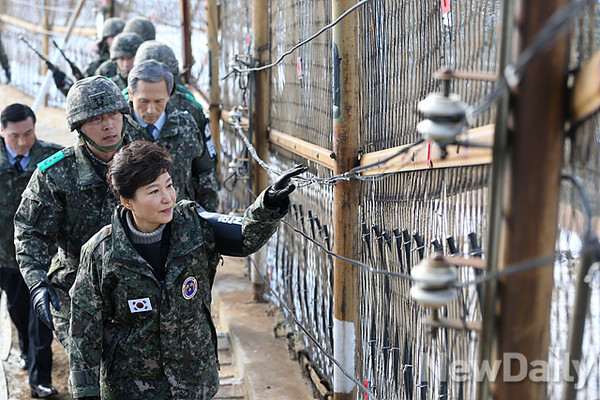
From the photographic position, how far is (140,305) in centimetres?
297

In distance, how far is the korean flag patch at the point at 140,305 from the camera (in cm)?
296

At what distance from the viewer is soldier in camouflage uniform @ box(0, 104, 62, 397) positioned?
498 centimetres

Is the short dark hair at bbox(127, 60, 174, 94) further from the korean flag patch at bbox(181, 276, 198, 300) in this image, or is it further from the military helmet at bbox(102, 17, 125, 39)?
the military helmet at bbox(102, 17, 125, 39)

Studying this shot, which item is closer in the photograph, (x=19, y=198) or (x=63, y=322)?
(x=63, y=322)

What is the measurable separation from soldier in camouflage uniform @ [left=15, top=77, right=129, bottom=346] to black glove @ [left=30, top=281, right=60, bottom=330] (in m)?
0.02

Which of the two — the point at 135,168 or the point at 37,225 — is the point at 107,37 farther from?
the point at 135,168

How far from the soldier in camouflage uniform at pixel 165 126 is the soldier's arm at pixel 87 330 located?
1717mm

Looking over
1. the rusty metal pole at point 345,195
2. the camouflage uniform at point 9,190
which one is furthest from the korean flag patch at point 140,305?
the camouflage uniform at point 9,190

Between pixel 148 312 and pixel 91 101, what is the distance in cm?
133

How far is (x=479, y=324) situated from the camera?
5.70 ft

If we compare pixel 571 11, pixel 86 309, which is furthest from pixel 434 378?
pixel 571 11

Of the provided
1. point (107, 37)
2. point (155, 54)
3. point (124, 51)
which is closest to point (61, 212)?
point (155, 54)

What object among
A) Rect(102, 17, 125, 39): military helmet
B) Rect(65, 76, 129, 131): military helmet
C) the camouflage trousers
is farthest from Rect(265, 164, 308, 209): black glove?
Rect(102, 17, 125, 39): military helmet

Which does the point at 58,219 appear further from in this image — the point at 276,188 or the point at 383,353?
the point at 383,353
